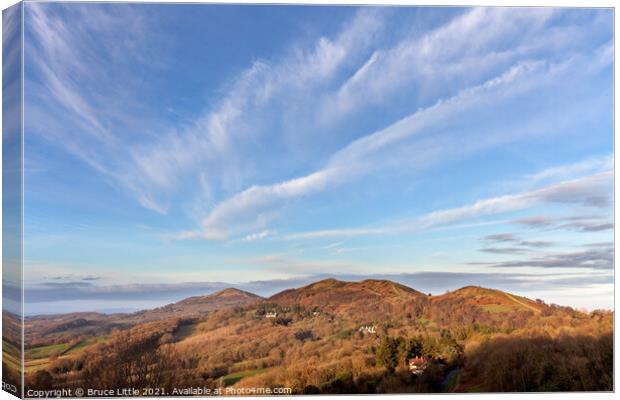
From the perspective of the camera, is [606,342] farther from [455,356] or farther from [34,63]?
[34,63]

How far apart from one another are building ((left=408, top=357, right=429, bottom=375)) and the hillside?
0.06 meters

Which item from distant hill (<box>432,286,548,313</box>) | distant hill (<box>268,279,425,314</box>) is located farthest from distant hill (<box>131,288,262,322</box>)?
distant hill (<box>432,286,548,313</box>)

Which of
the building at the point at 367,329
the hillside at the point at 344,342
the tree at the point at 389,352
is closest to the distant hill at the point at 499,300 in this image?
the hillside at the point at 344,342

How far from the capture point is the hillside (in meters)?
8.55

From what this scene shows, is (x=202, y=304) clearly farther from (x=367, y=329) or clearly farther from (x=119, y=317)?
(x=367, y=329)

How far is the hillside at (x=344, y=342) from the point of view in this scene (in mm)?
8555

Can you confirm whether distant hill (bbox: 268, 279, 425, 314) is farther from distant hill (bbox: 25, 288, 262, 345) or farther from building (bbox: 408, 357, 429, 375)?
building (bbox: 408, 357, 429, 375)

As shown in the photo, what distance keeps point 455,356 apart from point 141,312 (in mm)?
5106

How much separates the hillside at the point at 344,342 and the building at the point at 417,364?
2.4 inches

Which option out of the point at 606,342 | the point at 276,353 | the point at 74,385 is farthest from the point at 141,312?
the point at 606,342

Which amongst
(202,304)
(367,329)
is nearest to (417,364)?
(367,329)

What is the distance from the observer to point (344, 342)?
8883 mm

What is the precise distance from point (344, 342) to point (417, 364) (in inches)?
48.7

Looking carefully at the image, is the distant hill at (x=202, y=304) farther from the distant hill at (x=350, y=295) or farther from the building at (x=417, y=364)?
the building at (x=417, y=364)
